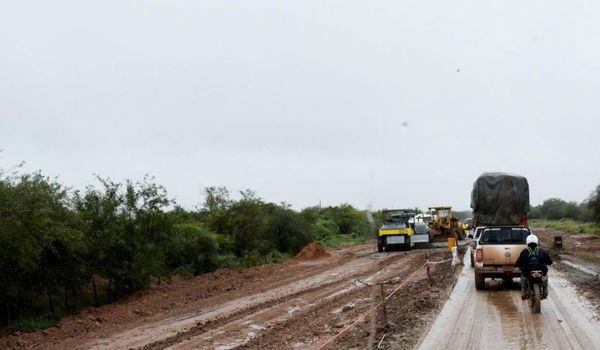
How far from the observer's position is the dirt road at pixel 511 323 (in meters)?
10.9

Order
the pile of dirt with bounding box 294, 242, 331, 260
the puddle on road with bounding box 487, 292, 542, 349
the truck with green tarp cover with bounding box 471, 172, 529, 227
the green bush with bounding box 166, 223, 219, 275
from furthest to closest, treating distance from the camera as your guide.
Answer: the pile of dirt with bounding box 294, 242, 331, 260, the green bush with bounding box 166, 223, 219, 275, the truck with green tarp cover with bounding box 471, 172, 529, 227, the puddle on road with bounding box 487, 292, 542, 349

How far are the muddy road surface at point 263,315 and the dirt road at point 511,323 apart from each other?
536 millimetres

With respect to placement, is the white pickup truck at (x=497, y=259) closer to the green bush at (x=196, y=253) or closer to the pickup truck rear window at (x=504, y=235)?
the pickup truck rear window at (x=504, y=235)

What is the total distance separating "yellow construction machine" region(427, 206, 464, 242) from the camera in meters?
47.7

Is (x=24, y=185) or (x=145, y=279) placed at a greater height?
(x=24, y=185)

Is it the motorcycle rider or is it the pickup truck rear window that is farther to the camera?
the pickup truck rear window

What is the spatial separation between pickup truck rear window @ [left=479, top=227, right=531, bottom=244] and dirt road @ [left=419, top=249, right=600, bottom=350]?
1.55 meters

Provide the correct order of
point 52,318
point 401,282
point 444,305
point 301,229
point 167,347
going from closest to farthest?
point 167,347 → point 444,305 → point 52,318 → point 401,282 → point 301,229

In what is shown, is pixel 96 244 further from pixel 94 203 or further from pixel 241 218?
pixel 241 218

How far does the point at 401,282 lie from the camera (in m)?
22.5

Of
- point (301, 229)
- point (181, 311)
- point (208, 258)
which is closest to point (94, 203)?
point (181, 311)

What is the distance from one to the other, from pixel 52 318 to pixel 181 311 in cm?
471

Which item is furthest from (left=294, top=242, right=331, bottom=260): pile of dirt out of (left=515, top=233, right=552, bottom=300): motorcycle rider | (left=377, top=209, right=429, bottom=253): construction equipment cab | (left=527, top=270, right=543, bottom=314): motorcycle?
(left=527, top=270, right=543, bottom=314): motorcycle

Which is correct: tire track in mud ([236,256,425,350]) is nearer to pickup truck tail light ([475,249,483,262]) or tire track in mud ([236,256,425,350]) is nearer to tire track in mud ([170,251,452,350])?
tire track in mud ([170,251,452,350])
